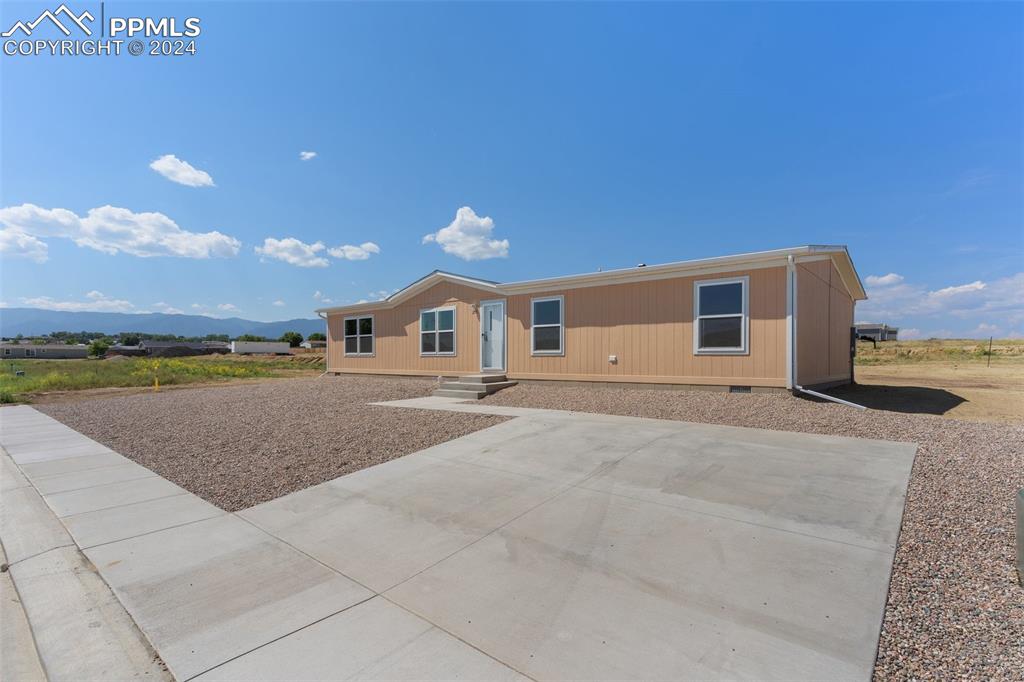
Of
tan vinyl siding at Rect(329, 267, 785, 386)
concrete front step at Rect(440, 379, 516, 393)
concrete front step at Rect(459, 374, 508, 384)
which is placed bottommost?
concrete front step at Rect(440, 379, 516, 393)

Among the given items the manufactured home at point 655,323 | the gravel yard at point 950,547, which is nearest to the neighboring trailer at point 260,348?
the manufactured home at point 655,323

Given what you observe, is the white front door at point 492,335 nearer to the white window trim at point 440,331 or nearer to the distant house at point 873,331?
the white window trim at point 440,331

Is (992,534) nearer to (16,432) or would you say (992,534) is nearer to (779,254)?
(779,254)

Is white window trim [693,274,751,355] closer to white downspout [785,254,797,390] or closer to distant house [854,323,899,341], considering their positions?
white downspout [785,254,797,390]

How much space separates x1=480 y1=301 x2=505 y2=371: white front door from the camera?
1230cm

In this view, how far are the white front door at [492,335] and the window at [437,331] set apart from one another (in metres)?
1.25

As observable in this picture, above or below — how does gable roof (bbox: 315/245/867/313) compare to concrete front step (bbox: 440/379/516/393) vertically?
above

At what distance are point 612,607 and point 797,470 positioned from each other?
128 inches

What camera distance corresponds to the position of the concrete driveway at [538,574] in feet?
6.88

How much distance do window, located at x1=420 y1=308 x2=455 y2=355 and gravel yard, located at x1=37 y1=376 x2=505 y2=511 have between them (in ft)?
8.95

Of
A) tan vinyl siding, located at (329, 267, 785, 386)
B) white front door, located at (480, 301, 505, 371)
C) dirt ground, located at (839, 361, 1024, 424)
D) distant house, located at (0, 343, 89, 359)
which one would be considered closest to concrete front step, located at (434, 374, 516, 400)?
tan vinyl siding, located at (329, 267, 785, 386)

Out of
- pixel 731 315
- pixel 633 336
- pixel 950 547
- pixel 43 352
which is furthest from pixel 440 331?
pixel 43 352

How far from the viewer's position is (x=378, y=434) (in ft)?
21.8

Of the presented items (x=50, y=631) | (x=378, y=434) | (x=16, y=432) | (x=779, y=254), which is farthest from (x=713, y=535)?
(x=16, y=432)
